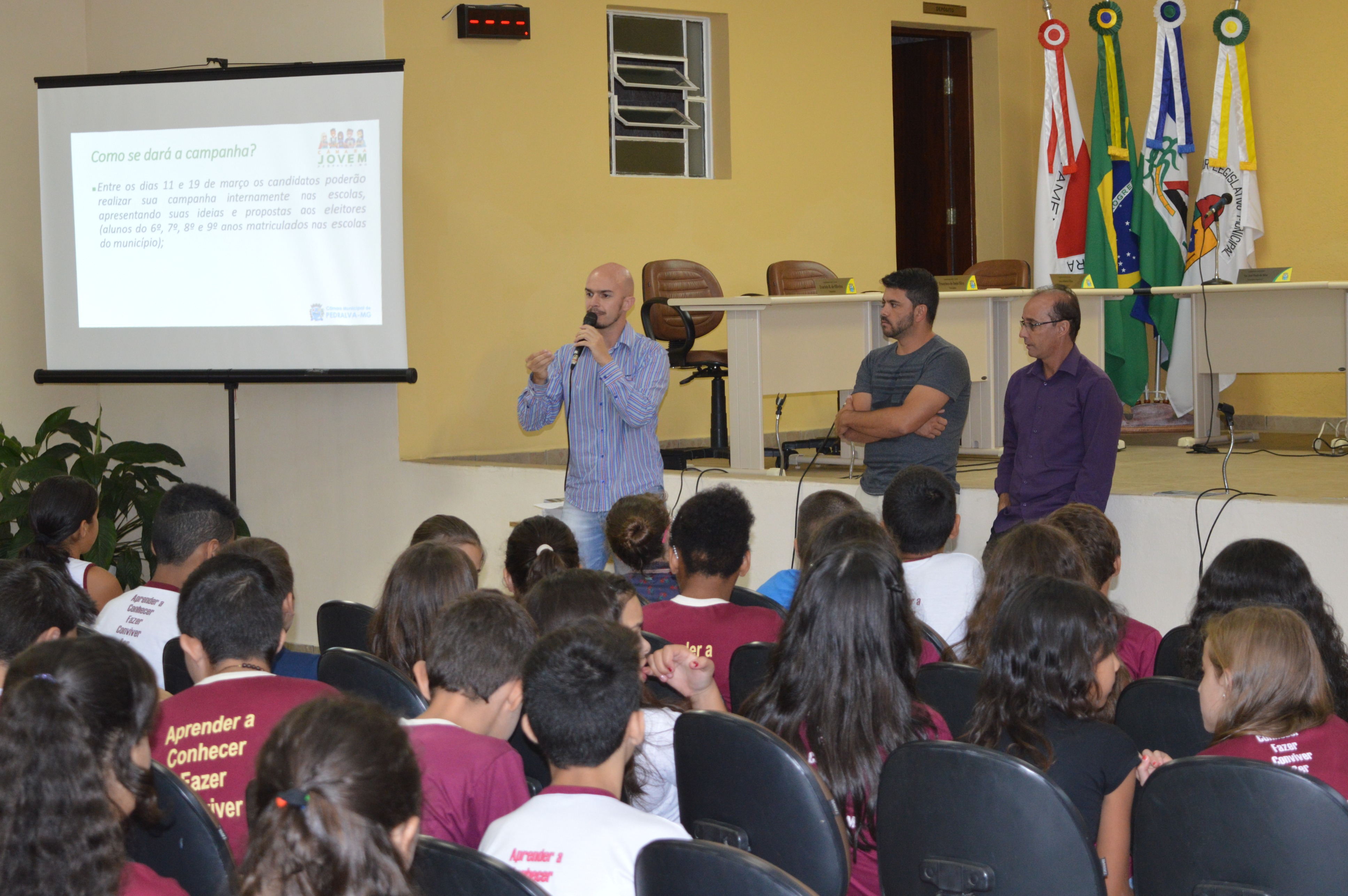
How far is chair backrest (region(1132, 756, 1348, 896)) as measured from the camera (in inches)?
62.3

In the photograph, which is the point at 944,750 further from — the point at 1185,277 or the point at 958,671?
the point at 1185,277

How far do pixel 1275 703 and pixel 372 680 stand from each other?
156 cm

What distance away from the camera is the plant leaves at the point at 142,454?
6.09 m

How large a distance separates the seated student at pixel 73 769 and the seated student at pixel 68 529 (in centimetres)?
218

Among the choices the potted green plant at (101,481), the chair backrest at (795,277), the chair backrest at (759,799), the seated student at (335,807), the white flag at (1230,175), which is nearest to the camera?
the seated student at (335,807)

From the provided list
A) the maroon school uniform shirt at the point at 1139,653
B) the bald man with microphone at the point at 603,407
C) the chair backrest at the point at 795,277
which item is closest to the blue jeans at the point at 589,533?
the bald man with microphone at the point at 603,407

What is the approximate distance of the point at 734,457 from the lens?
17.5ft

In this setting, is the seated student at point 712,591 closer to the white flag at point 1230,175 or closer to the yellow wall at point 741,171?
the yellow wall at point 741,171

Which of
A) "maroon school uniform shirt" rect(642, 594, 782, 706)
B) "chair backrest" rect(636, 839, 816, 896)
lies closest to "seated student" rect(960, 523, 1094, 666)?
"maroon school uniform shirt" rect(642, 594, 782, 706)

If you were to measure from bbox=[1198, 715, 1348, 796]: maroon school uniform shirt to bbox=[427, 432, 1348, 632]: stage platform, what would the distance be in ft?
6.81

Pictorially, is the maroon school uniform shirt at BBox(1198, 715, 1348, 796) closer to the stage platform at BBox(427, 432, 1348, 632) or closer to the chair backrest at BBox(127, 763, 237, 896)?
the chair backrest at BBox(127, 763, 237, 896)

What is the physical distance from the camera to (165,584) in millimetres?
3129

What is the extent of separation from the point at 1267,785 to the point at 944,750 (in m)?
0.41

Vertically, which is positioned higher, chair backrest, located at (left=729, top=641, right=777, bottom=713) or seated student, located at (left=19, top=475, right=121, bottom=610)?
seated student, located at (left=19, top=475, right=121, bottom=610)
